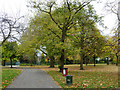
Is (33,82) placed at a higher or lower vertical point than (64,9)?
lower

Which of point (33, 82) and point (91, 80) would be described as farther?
point (91, 80)

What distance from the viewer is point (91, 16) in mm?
21422

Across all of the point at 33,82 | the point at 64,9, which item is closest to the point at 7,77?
the point at 33,82

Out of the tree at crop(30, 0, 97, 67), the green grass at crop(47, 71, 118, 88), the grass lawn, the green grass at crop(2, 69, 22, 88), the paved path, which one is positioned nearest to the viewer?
the paved path

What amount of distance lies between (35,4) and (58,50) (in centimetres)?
663

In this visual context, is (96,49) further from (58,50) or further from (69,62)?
(69,62)

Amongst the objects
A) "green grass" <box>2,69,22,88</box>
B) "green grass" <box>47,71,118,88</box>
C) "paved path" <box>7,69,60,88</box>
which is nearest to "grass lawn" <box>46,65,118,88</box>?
"green grass" <box>47,71,118,88</box>

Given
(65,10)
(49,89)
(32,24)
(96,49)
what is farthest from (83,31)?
(49,89)

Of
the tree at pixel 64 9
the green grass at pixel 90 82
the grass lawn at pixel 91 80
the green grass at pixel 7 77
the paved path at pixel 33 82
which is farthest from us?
the tree at pixel 64 9

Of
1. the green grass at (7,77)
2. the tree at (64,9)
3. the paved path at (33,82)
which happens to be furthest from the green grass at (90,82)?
the tree at (64,9)

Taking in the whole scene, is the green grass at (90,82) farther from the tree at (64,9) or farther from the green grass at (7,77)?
the tree at (64,9)

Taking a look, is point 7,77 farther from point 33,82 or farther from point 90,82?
point 90,82

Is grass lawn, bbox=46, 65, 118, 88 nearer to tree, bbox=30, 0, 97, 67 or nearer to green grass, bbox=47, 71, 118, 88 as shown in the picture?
green grass, bbox=47, 71, 118, 88

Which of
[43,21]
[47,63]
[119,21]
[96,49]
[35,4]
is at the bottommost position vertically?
[47,63]
